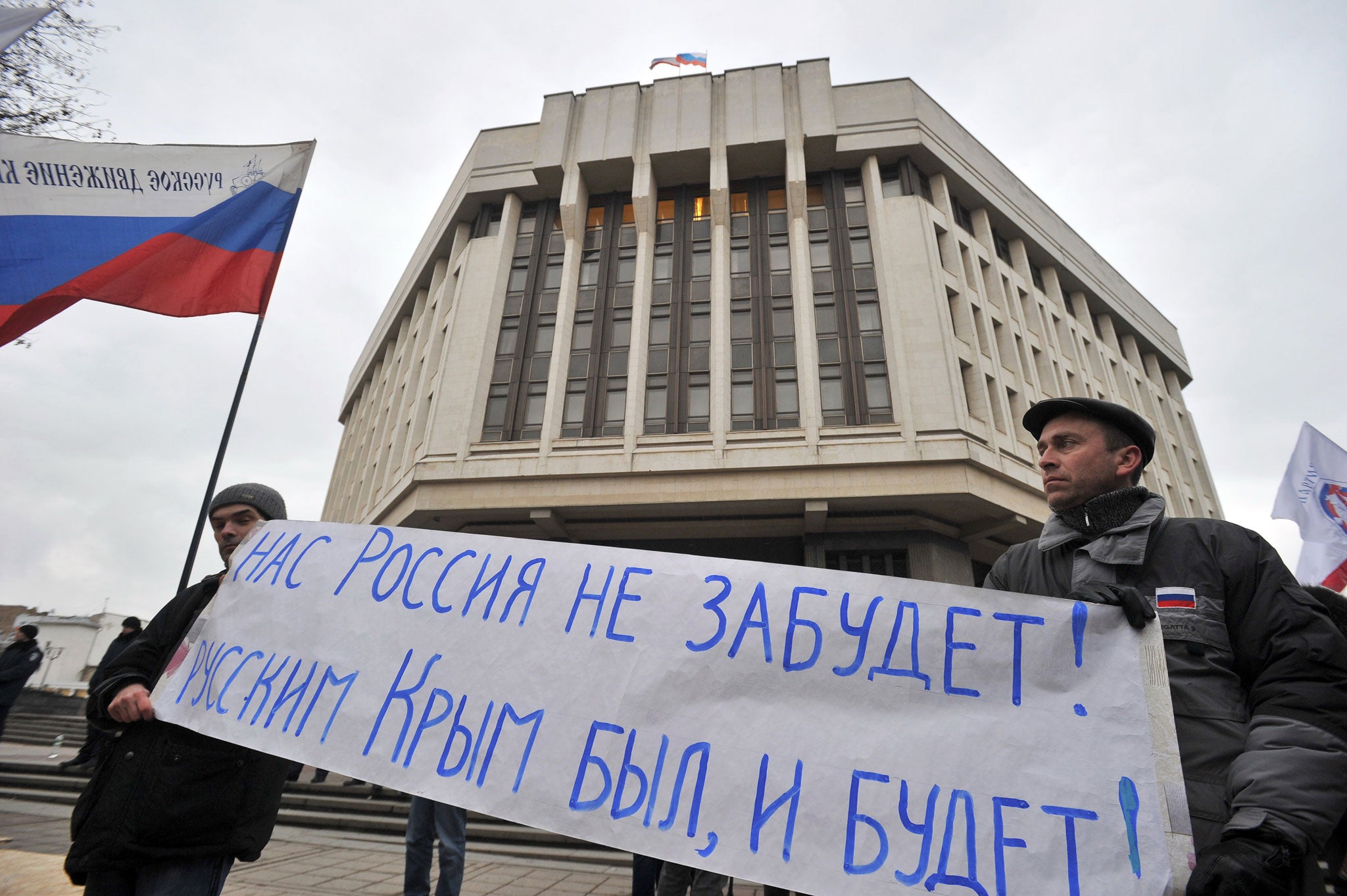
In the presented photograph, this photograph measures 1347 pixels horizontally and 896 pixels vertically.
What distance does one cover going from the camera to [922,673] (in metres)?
1.95

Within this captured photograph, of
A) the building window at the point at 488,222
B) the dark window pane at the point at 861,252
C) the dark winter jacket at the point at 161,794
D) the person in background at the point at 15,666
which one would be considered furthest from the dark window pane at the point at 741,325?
the dark winter jacket at the point at 161,794

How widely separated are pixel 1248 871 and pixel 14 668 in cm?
1080

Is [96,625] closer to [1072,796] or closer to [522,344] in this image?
[522,344]

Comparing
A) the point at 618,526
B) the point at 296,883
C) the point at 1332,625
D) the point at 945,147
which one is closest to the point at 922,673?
the point at 1332,625

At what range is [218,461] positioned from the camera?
3713mm

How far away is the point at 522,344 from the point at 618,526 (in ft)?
20.9

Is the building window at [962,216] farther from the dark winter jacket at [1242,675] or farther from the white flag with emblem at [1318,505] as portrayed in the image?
the dark winter jacket at [1242,675]

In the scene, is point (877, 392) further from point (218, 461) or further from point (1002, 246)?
point (218, 461)

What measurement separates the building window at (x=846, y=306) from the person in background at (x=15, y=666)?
15081 millimetres

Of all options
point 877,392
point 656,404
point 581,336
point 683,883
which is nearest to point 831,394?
point 877,392

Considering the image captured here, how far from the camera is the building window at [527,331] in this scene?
18.4 m

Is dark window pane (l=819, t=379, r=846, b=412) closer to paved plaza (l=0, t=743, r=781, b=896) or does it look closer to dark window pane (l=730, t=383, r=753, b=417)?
dark window pane (l=730, t=383, r=753, b=417)

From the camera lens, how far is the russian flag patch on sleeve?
1.73 metres

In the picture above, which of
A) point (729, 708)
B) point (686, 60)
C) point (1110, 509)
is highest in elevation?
point (686, 60)
